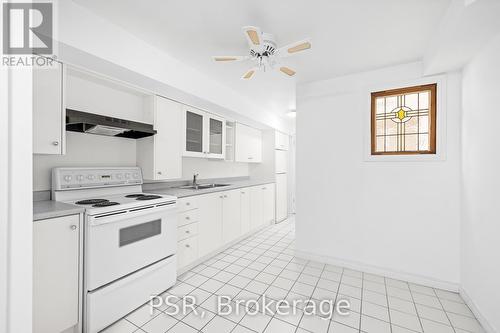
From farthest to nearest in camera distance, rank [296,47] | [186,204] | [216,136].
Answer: [216,136] < [186,204] < [296,47]

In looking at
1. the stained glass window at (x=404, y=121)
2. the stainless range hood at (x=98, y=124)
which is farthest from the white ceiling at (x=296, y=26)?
the stainless range hood at (x=98, y=124)

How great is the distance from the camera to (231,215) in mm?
3307

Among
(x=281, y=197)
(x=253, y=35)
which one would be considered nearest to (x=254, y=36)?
(x=253, y=35)

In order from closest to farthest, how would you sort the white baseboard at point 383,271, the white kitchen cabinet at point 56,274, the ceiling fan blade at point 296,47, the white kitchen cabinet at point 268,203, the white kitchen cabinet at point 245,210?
the white kitchen cabinet at point 56,274, the ceiling fan blade at point 296,47, the white baseboard at point 383,271, the white kitchen cabinet at point 245,210, the white kitchen cabinet at point 268,203

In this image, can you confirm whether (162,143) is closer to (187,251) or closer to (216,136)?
(216,136)

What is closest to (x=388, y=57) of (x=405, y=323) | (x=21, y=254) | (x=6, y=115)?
(x=405, y=323)

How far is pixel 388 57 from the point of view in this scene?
2.36 metres

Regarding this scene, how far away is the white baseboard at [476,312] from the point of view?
5.39ft

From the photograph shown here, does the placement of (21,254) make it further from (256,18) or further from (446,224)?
(446,224)

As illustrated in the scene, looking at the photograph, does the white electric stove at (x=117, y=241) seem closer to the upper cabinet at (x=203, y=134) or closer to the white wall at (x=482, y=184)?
the upper cabinet at (x=203, y=134)

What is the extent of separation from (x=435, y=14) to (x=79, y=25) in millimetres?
2695

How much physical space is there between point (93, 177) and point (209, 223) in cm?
138

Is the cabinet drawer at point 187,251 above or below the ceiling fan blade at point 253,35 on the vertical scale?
below

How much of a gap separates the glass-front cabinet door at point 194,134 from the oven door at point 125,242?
966 millimetres
